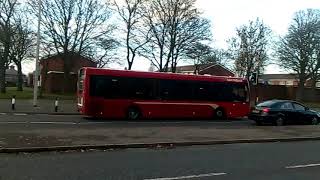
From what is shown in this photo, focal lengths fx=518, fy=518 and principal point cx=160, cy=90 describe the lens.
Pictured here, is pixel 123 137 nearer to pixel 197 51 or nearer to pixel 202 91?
pixel 202 91

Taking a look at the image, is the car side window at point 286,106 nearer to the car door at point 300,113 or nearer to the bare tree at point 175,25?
the car door at point 300,113

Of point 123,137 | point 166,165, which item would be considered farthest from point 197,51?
point 166,165

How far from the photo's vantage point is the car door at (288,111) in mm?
27062

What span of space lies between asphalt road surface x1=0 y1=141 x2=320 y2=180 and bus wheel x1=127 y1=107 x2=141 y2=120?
39.7 ft

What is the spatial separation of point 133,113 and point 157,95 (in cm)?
178

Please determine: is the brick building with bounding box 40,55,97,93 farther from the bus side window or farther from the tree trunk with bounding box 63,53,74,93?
the bus side window

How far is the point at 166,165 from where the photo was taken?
11797 millimetres

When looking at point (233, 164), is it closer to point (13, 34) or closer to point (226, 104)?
point (226, 104)

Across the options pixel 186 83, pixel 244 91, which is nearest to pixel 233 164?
pixel 186 83

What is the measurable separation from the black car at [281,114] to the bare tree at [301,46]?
128 ft

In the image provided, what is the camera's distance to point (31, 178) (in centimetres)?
947

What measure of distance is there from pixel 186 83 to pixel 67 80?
31366mm

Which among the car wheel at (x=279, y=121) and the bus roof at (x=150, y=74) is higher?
the bus roof at (x=150, y=74)

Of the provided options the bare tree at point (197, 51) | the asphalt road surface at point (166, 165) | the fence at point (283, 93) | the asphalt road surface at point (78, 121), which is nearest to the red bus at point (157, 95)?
the asphalt road surface at point (78, 121)
